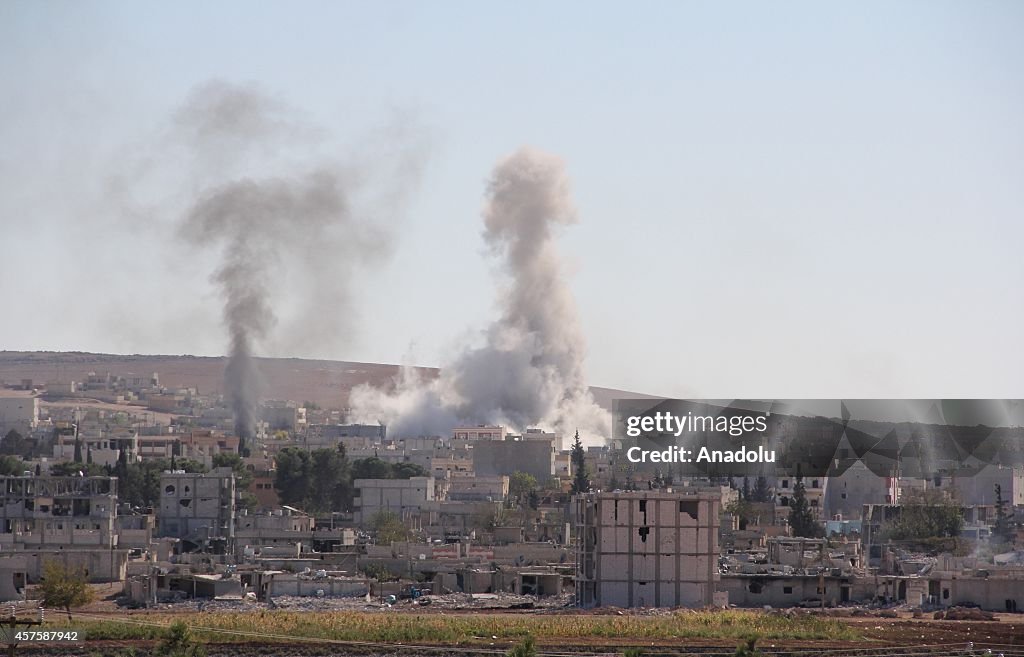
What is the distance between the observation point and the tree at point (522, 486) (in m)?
95.0

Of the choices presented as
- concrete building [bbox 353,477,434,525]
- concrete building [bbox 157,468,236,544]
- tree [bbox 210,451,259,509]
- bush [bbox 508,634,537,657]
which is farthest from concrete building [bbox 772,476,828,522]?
bush [bbox 508,634,537,657]

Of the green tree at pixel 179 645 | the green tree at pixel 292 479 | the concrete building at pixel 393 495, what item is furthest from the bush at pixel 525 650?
the green tree at pixel 292 479

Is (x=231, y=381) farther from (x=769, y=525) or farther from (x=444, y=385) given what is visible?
(x=769, y=525)

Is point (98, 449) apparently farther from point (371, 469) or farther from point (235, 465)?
point (371, 469)

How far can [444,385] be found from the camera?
130 m

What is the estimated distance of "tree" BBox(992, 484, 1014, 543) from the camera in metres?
75.8

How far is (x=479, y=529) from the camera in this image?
8181 centimetres

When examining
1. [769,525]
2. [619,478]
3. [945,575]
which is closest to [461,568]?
[945,575]

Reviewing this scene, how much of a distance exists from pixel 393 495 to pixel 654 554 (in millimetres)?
31337

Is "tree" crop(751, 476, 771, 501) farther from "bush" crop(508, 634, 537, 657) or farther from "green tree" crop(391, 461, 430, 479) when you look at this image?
"bush" crop(508, 634, 537, 657)

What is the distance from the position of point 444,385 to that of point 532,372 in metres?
8.12

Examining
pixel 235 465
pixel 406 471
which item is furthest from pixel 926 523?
pixel 235 465

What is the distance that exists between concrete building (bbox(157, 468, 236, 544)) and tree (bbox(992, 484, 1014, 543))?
24149 millimetres

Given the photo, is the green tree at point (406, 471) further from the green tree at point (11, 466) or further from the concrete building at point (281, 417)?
the concrete building at point (281, 417)
